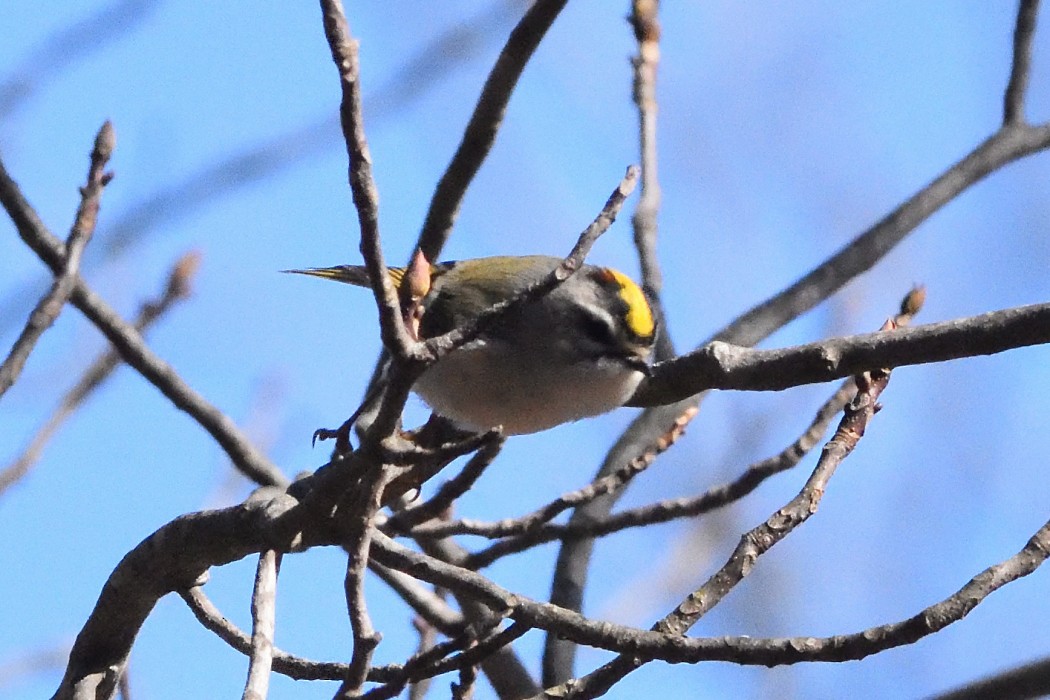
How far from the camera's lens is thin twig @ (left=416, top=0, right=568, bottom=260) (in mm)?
2959

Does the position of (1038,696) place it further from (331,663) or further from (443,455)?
(331,663)

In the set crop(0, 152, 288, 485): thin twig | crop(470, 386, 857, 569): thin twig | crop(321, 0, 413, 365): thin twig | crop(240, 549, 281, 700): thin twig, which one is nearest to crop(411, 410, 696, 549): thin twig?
crop(470, 386, 857, 569): thin twig

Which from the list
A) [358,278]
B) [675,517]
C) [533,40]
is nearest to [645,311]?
[675,517]

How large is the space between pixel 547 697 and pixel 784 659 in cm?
39

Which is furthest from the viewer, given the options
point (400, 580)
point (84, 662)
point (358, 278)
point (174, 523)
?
point (358, 278)

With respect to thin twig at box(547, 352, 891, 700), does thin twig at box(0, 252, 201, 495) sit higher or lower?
higher

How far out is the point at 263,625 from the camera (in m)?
1.82

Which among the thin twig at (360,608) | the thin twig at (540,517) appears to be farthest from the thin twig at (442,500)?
the thin twig at (360,608)

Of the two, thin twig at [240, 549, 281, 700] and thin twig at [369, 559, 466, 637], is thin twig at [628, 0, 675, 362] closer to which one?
thin twig at [369, 559, 466, 637]

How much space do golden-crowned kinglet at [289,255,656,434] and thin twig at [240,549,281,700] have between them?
110 cm

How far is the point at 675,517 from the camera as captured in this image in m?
3.05

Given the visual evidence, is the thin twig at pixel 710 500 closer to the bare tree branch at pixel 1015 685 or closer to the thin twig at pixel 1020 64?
the bare tree branch at pixel 1015 685

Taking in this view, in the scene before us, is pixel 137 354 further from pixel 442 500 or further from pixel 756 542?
pixel 756 542

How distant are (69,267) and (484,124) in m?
1.08
